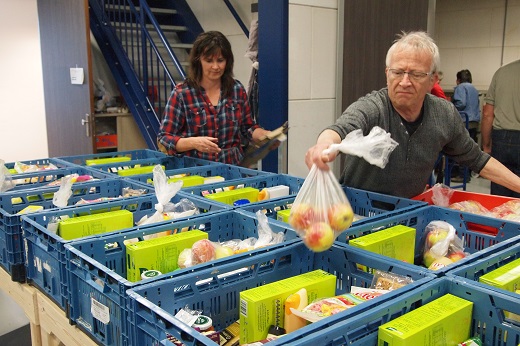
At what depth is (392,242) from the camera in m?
1.49

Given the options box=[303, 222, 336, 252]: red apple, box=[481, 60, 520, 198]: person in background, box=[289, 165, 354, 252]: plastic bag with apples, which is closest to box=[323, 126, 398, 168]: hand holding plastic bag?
box=[289, 165, 354, 252]: plastic bag with apples

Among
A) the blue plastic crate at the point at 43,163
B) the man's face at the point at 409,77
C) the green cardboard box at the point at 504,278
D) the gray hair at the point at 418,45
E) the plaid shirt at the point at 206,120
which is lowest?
the green cardboard box at the point at 504,278

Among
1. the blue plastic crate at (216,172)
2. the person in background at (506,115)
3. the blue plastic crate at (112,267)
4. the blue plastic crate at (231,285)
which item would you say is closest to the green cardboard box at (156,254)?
the blue plastic crate at (112,267)

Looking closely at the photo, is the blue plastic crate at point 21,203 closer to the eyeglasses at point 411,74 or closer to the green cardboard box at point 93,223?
the green cardboard box at point 93,223

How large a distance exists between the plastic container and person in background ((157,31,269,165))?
79 cm

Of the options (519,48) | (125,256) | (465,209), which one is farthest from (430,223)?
(519,48)

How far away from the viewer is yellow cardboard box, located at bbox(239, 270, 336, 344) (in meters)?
1.12

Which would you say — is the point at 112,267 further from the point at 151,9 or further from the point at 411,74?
the point at 151,9

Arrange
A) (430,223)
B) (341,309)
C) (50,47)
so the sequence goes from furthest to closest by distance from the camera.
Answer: (50,47) → (430,223) → (341,309)

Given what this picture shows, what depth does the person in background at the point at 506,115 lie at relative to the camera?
165 inches

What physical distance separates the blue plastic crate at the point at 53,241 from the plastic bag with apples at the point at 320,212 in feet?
1.88

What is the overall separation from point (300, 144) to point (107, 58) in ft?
8.19

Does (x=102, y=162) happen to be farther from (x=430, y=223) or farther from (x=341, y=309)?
(x=341, y=309)

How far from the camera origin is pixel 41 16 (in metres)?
4.99
